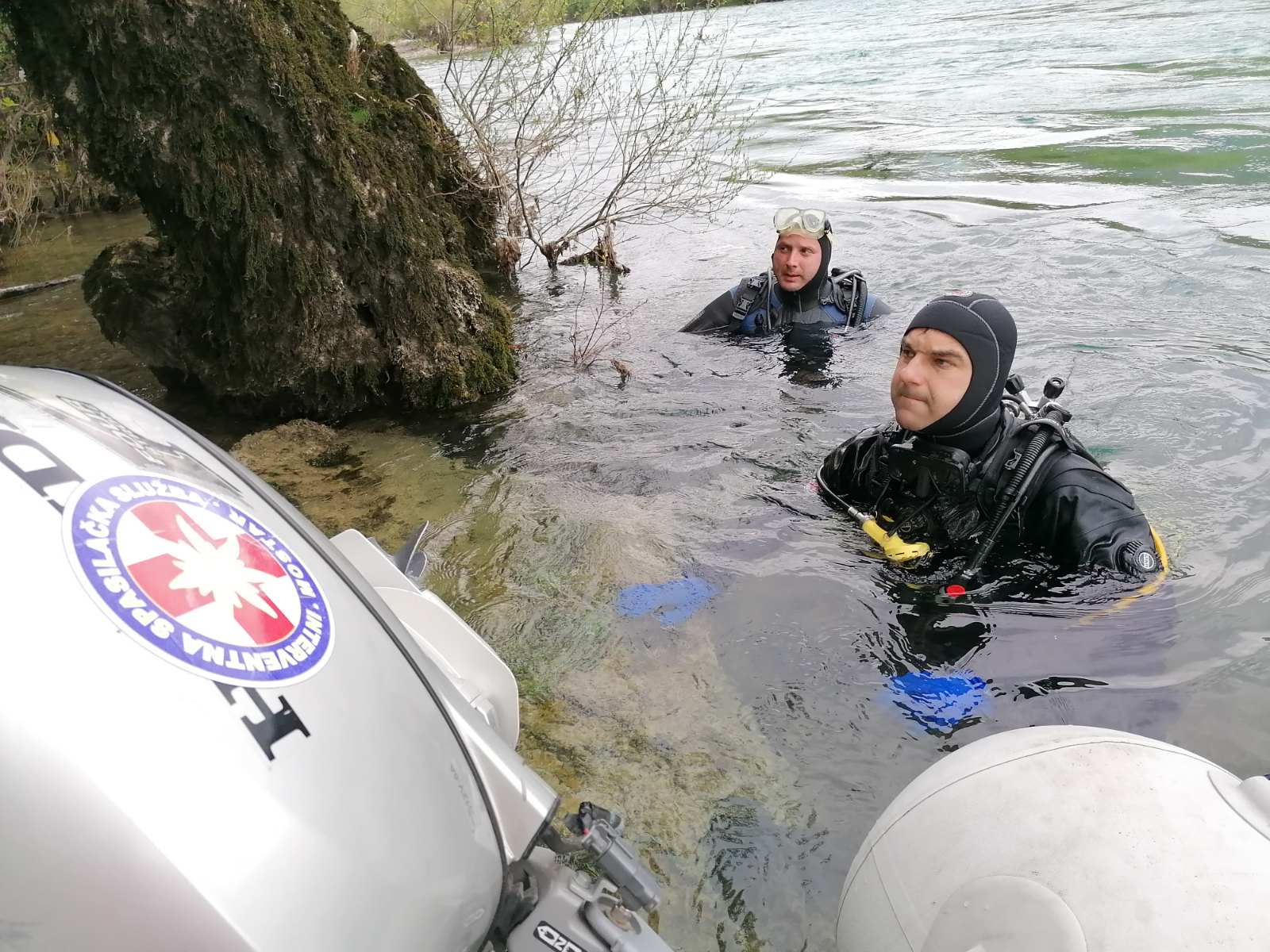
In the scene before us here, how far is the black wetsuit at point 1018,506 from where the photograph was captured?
2.81 meters

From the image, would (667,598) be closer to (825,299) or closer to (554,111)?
(825,299)

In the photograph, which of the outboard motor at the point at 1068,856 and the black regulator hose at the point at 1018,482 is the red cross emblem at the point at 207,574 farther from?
the black regulator hose at the point at 1018,482

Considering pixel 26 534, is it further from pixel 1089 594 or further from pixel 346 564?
pixel 1089 594

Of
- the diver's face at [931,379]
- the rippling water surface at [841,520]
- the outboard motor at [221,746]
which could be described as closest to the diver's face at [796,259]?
the rippling water surface at [841,520]

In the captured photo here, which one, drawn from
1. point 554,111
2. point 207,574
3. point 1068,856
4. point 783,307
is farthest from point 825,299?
point 207,574

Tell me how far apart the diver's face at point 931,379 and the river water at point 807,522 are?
65cm

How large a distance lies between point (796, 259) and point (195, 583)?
536 centimetres

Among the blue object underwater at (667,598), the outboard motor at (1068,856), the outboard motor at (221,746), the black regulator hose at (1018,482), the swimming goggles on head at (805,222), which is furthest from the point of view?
the swimming goggles on head at (805,222)

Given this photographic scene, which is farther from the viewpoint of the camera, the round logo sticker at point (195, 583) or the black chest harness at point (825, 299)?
the black chest harness at point (825, 299)

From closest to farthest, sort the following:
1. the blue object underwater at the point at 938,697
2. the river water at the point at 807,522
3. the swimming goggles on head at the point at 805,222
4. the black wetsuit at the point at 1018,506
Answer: the river water at the point at 807,522, the blue object underwater at the point at 938,697, the black wetsuit at the point at 1018,506, the swimming goggles on head at the point at 805,222

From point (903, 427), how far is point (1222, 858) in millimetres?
2107

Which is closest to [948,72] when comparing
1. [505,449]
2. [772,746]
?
[505,449]

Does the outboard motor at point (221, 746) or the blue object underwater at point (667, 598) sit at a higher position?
the outboard motor at point (221, 746)

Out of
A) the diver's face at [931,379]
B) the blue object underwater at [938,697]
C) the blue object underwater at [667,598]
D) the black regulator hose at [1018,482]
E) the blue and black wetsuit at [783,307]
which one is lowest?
the blue object underwater at [938,697]
